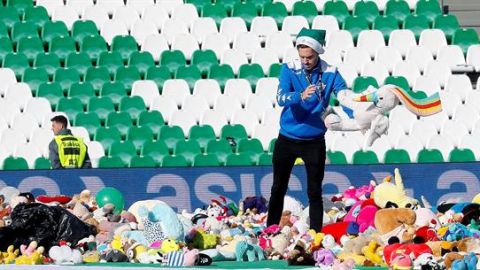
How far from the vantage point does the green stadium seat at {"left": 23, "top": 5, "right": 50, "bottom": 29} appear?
17.3 metres

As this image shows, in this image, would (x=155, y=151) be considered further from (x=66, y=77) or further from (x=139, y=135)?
(x=66, y=77)

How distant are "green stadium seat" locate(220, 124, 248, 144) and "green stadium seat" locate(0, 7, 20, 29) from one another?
12.6 ft

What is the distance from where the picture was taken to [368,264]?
320 inches

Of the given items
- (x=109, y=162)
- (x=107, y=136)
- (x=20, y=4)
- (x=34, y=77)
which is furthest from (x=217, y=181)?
(x=20, y=4)

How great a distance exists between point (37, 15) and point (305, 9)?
142 inches

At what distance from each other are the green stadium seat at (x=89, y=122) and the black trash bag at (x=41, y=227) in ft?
19.1

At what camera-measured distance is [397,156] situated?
47.5 ft

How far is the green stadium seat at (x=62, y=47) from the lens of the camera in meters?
16.7

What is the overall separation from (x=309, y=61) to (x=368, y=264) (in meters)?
1.89

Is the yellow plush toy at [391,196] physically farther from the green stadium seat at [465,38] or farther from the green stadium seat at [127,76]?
the green stadium seat at [465,38]

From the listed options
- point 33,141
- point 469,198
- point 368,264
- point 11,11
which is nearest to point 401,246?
point 368,264

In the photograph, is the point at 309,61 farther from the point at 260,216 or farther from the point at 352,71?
the point at 352,71

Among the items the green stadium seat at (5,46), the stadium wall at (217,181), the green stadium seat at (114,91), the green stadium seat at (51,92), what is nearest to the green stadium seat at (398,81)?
the stadium wall at (217,181)

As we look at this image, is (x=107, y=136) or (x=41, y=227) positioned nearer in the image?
(x=41, y=227)
